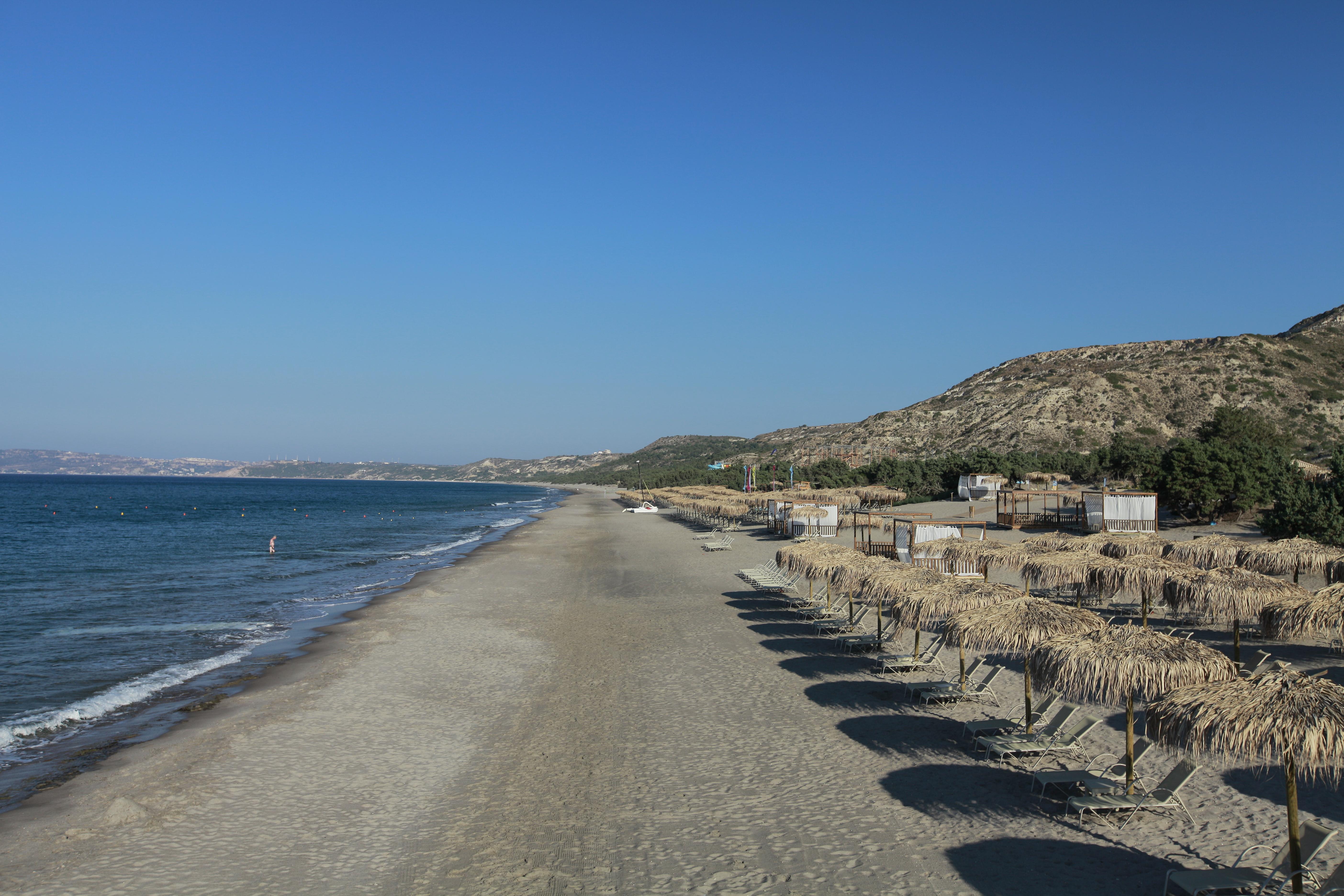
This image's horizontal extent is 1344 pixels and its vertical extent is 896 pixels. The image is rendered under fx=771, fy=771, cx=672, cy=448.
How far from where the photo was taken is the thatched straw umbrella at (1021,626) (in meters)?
7.72

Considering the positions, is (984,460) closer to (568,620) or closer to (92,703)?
(568,620)

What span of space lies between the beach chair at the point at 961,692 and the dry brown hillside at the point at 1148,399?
5670cm

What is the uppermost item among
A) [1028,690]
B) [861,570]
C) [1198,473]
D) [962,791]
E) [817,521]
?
[1198,473]

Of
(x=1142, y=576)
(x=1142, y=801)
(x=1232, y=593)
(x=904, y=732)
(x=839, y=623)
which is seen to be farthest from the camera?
(x=839, y=623)

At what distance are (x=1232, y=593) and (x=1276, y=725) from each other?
6375 mm

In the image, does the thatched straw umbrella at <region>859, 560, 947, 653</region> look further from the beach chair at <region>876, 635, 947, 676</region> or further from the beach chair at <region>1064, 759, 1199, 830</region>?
the beach chair at <region>1064, 759, 1199, 830</region>

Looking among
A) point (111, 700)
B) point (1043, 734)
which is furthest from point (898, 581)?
point (111, 700)

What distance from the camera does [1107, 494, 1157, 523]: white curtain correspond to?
25422 millimetres

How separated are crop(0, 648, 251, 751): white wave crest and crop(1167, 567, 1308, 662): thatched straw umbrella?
15051 millimetres

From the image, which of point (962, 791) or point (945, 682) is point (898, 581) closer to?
point (945, 682)

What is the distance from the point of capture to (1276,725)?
15.9 feet

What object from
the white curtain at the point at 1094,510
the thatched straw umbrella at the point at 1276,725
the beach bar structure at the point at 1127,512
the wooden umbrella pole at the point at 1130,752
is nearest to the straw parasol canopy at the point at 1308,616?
the wooden umbrella pole at the point at 1130,752

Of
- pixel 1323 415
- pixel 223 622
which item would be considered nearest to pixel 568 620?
pixel 223 622

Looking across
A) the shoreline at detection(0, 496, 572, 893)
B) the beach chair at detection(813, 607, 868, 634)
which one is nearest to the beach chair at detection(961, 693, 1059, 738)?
the beach chair at detection(813, 607, 868, 634)
